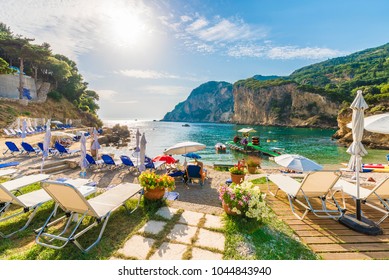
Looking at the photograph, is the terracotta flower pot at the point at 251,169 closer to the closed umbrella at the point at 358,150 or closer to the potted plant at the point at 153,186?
the closed umbrella at the point at 358,150

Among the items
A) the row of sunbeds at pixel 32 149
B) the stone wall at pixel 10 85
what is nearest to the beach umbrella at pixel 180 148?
the row of sunbeds at pixel 32 149

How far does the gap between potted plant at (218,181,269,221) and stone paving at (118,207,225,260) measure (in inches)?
17.0

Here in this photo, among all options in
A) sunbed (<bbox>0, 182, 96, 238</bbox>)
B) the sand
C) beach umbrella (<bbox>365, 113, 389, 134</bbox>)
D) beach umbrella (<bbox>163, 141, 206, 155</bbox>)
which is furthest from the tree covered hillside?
beach umbrella (<bbox>365, 113, 389, 134</bbox>)

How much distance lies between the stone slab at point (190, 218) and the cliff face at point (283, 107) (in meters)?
90.5

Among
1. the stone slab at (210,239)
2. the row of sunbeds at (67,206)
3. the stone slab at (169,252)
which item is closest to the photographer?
the stone slab at (169,252)

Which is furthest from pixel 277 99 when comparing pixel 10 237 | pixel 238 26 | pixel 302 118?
pixel 10 237

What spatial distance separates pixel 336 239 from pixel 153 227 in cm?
327

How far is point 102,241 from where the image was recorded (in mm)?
3328

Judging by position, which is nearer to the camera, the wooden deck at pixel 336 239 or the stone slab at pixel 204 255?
the stone slab at pixel 204 255

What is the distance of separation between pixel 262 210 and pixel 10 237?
4589 millimetres

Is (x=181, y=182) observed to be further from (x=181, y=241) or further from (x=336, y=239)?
(x=336, y=239)

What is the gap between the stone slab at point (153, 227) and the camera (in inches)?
145

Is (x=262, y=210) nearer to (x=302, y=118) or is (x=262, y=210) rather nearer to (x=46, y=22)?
(x=46, y=22)
